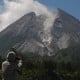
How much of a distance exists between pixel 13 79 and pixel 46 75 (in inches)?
3405

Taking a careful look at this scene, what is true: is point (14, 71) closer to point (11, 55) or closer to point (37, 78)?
point (11, 55)

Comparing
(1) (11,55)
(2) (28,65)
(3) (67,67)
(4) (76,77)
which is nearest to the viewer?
(1) (11,55)

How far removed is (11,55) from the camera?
48.7ft

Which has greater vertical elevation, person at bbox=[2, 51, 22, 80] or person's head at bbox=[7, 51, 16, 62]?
person's head at bbox=[7, 51, 16, 62]

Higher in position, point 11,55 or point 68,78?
point 68,78

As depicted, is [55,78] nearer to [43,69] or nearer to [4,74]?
[43,69]

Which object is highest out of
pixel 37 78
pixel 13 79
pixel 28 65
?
pixel 28 65

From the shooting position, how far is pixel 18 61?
15.1 meters

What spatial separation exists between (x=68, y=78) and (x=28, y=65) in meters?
27.5

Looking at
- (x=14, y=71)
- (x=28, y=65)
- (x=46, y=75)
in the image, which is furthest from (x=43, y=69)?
(x=14, y=71)

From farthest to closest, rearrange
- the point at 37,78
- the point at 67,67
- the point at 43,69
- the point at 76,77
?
the point at 67,67 → the point at 76,77 → the point at 43,69 → the point at 37,78

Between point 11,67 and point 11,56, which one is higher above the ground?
point 11,56

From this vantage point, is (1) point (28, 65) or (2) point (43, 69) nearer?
(2) point (43, 69)

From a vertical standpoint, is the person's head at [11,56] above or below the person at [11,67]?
above
